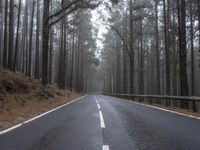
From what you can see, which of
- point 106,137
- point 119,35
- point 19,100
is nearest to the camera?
point 106,137

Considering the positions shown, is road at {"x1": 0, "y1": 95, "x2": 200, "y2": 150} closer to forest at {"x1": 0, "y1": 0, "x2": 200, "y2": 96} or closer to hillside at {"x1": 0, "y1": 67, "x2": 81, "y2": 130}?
hillside at {"x1": 0, "y1": 67, "x2": 81, "y2": 130}

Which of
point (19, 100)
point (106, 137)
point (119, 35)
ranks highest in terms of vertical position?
point (119, 35)

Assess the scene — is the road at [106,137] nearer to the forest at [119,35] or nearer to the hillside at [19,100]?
the hillside at [19,100]

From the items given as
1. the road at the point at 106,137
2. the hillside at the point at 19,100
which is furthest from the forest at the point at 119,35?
the road at the point at 106,137

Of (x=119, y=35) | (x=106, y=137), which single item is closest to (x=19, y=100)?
(x=106, y=137)

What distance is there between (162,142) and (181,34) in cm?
1509

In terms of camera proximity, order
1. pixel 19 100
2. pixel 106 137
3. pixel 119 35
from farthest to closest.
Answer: pixel 119 35 → pixel 19 100 → pixel 106 137

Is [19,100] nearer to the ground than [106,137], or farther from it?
farther from it

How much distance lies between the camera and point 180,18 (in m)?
24.1

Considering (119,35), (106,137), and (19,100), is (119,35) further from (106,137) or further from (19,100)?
(106,137)

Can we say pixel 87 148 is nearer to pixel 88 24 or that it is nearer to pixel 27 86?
pixel 27 86

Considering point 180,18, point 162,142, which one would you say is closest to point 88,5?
point 180,18

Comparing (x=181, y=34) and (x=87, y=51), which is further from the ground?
(x=87, y=51)

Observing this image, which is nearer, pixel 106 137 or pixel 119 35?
pixel 106 137
